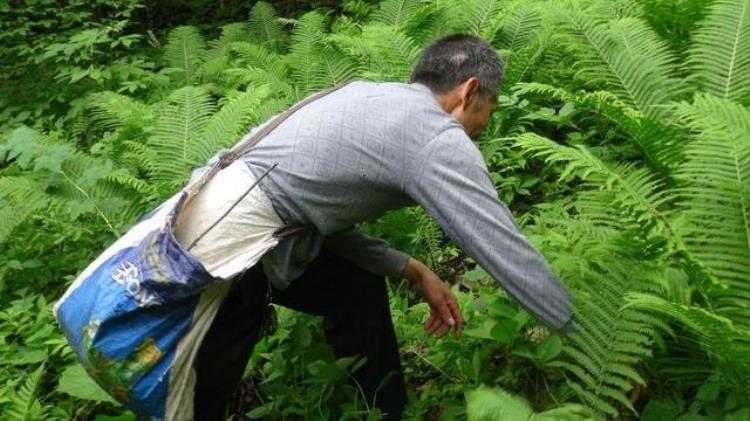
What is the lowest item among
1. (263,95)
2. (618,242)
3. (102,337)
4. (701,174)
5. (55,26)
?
(55,26)

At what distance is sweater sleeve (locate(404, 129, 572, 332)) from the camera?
1779mm

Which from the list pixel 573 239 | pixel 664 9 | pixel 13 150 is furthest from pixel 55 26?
pixel 573 239

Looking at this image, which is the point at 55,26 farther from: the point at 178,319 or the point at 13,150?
the point at 178,319

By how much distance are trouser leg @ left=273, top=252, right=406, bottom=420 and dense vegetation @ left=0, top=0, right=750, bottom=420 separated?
0.09 meters

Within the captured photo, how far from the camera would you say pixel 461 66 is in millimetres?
2041

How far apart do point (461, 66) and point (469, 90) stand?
7 centimetres

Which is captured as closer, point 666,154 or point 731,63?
point 666,154

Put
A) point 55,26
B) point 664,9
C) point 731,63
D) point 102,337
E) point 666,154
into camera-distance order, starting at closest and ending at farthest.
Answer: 1. point 102,337
2. point 666,154
3. point 731,63
4. point 664,9
5. point 55,26

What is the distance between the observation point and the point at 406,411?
2529mm

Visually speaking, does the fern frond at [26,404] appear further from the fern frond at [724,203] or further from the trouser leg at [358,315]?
the fern frond at [724,203]

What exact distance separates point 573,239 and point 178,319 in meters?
1.41

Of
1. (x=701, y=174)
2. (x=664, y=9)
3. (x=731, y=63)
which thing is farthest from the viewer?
(x=664, y=9)

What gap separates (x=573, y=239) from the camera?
101 inches

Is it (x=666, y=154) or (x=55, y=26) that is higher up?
(x=666, y=154)
